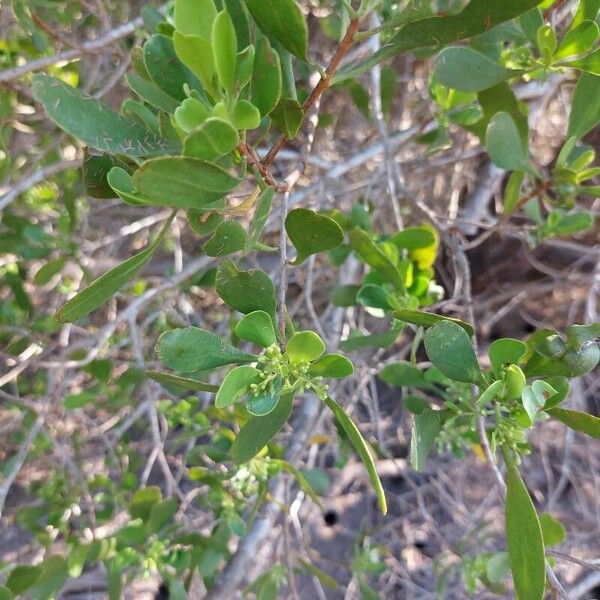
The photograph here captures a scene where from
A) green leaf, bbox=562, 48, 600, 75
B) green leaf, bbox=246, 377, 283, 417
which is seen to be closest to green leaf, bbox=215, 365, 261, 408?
green leaf, bbox=246, 377, 283, 417

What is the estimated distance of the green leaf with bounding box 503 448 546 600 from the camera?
0.66m

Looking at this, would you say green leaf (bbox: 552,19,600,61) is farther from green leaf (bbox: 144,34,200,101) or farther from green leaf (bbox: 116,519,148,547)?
green leaf (bbox: 116,519,148,547)

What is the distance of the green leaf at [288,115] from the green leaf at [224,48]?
0.11 m

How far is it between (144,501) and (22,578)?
0.29 m

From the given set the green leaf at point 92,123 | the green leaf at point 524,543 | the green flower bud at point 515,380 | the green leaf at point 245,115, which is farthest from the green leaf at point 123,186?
the green leaf at point 524,543

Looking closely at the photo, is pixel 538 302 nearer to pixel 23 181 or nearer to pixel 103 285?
pixel 23 181

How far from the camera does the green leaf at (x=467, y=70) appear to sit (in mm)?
780

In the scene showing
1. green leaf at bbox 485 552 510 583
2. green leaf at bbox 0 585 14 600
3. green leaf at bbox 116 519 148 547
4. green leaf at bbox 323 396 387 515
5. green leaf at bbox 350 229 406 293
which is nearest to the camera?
green leaf at bbox 323 396 387 515

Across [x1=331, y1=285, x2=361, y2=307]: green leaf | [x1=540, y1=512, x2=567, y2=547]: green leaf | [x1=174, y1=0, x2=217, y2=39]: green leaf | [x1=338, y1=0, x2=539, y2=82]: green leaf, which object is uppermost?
[x1=174, y1=0, x2=217, y2=39]: green leaf

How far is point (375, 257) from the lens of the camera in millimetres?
861

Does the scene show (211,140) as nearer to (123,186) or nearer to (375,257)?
(123,186)

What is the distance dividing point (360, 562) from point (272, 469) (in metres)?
0.74

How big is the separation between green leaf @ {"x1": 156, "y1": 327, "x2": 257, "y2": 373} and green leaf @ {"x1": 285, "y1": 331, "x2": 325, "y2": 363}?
0.18ft

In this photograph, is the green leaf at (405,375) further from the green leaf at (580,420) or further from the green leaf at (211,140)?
the green leaf at (211,140)
